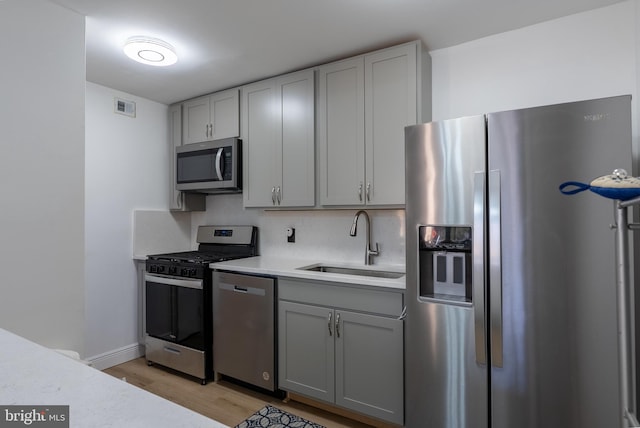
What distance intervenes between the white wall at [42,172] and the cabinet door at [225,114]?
1217 millimetres

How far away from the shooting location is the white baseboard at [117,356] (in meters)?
2.96

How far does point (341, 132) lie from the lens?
2471 mm

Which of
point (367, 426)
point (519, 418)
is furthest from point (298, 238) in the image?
point (519, 418)

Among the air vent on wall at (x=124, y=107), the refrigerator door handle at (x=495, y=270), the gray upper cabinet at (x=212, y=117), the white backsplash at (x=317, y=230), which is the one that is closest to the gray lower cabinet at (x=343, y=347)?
the refrigerator door handle at (x=495, y=270)

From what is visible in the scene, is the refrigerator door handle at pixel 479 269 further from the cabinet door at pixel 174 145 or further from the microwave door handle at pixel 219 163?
the cabinet door at pixel 174 145

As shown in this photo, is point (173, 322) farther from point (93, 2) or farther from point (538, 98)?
point (538, 98)

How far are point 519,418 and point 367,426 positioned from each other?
953 millimetres

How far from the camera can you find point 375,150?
2.33 meters

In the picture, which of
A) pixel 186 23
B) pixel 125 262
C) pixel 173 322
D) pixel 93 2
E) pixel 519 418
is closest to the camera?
pixel 519 418

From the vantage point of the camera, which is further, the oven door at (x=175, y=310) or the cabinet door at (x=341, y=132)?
the oven door at (x=175, y=310)

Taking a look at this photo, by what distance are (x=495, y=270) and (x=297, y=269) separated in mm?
1286

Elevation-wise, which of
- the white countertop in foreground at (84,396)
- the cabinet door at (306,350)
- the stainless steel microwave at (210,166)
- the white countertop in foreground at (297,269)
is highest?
the stainless steel microwave at (210,166)

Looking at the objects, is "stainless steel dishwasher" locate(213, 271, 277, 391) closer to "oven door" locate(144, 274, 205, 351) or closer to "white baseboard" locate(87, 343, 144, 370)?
"oven door" locate(144, 274, 205, 351)

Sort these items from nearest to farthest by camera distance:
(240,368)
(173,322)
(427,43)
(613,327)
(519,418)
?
1. (613,327)
2. (519,418)
3. (427,43)
4. (240,368)
5. (173,322)
